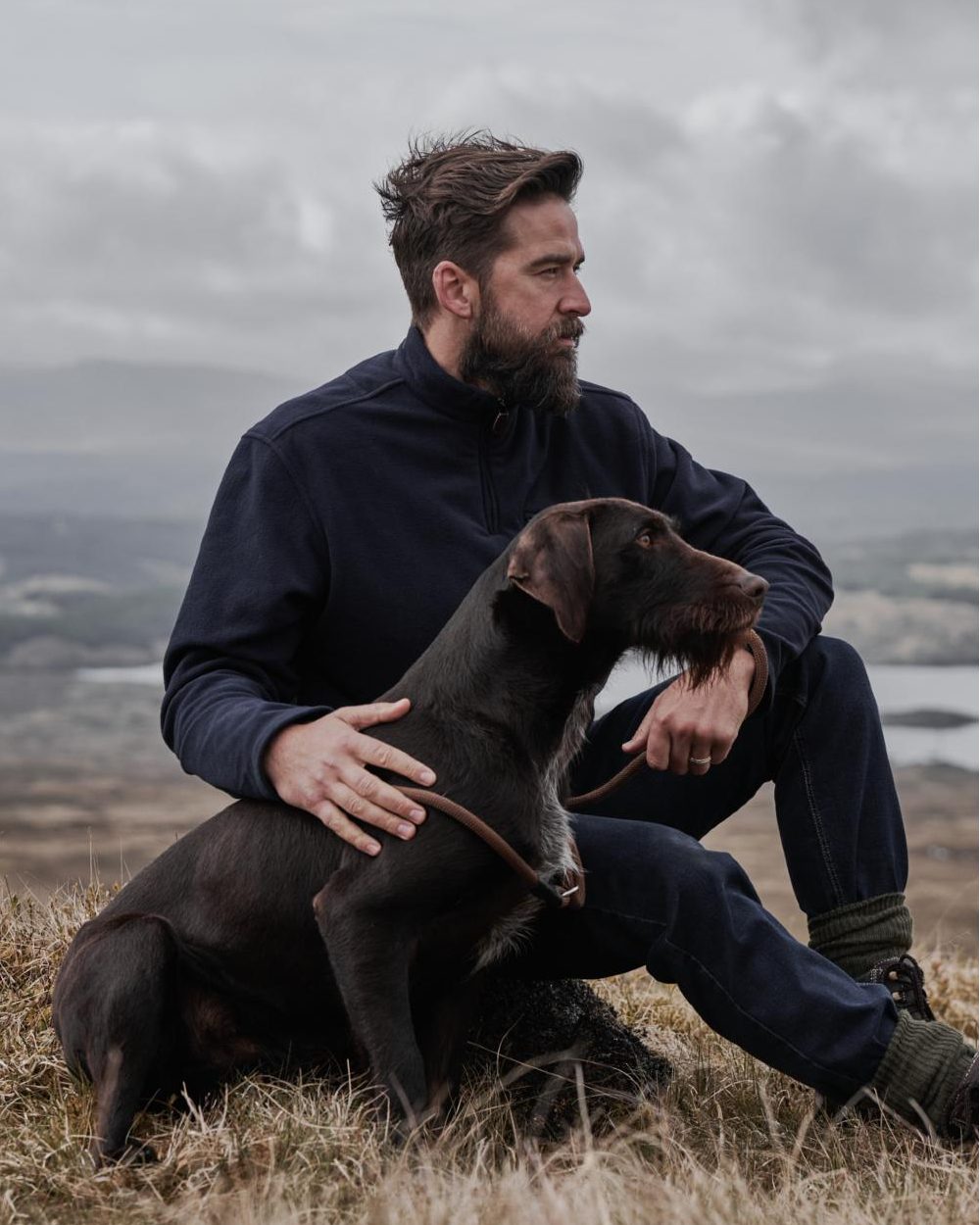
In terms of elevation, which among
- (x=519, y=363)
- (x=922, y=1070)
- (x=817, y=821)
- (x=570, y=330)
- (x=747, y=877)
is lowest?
(x=922, y=1070)

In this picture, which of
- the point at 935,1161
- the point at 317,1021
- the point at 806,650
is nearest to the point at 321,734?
the point at 317,1021

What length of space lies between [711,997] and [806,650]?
1.10m

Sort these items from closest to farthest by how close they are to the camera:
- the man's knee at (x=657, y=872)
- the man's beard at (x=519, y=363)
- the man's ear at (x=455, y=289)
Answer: the man's knee at (x=657, y=872) < the man's beard at (x=519, y=363) < the man's ear at (x=455, y=289)

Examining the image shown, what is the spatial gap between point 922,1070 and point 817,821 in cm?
80

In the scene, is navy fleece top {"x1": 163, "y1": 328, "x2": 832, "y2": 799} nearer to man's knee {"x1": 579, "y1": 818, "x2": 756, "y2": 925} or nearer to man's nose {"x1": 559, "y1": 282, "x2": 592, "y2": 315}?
man's nose {"x1": 559, "y1": 282, "x2": 592, "y2": 315}

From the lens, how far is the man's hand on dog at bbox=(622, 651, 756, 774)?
3.92 metres

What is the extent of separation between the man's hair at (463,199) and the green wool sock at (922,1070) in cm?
250

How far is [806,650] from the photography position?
4430mm

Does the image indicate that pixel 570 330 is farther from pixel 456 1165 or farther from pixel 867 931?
pixel 456 1165

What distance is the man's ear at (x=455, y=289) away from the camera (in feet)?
14.9

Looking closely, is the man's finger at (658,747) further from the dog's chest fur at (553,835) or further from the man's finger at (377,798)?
the man's finger at (377,798)

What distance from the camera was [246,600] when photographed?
162 inches

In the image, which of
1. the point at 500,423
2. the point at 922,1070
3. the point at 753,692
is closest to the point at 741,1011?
the point at 922,1070

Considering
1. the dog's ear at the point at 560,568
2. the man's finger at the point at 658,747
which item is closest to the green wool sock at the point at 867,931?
the man's finger at the point at 658,747
